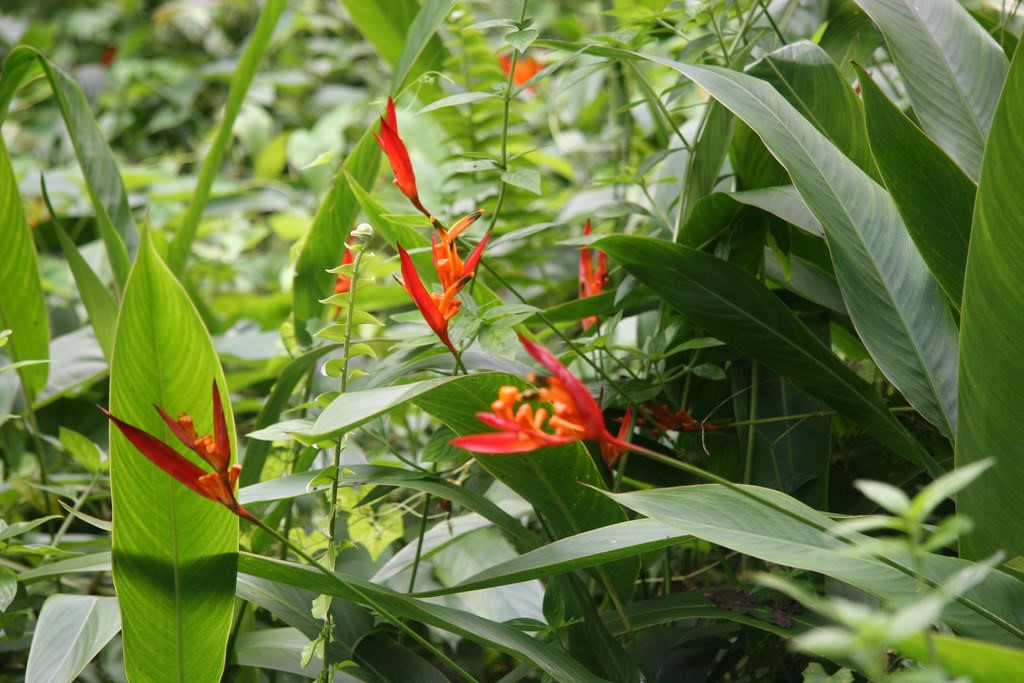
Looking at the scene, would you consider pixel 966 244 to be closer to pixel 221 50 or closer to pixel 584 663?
pixel 584 663

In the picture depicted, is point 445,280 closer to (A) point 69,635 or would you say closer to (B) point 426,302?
(B) point 426,302

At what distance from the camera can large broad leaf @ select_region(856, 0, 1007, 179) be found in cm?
75

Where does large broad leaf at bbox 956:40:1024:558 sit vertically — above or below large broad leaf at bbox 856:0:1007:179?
below

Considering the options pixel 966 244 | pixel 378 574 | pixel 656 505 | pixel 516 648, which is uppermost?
pixel 966 244

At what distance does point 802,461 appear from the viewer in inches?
32.3

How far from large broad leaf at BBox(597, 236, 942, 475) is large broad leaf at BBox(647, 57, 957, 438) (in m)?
0.05

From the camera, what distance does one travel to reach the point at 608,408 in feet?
2.73

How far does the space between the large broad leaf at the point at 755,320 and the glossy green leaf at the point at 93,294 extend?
21.3 inches

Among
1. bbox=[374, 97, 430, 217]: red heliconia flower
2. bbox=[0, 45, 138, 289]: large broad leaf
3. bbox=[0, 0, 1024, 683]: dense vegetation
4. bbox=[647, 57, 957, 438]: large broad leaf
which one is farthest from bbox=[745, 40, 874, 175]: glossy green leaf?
bbox=[0, 45, 138, 289]: large broad leaf

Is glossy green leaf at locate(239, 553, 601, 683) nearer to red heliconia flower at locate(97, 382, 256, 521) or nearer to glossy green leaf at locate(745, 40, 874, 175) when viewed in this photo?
red heliconia flower at locate(97, 382, 256, 521)

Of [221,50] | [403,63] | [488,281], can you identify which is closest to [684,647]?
[403,63]

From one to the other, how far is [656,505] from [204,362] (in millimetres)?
303

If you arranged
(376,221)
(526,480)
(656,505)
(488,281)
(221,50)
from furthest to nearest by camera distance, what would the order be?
(221,50) < (488,281) < (376,221) < (526,480) < (656,505)

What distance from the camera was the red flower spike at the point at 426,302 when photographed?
540 millimetres
